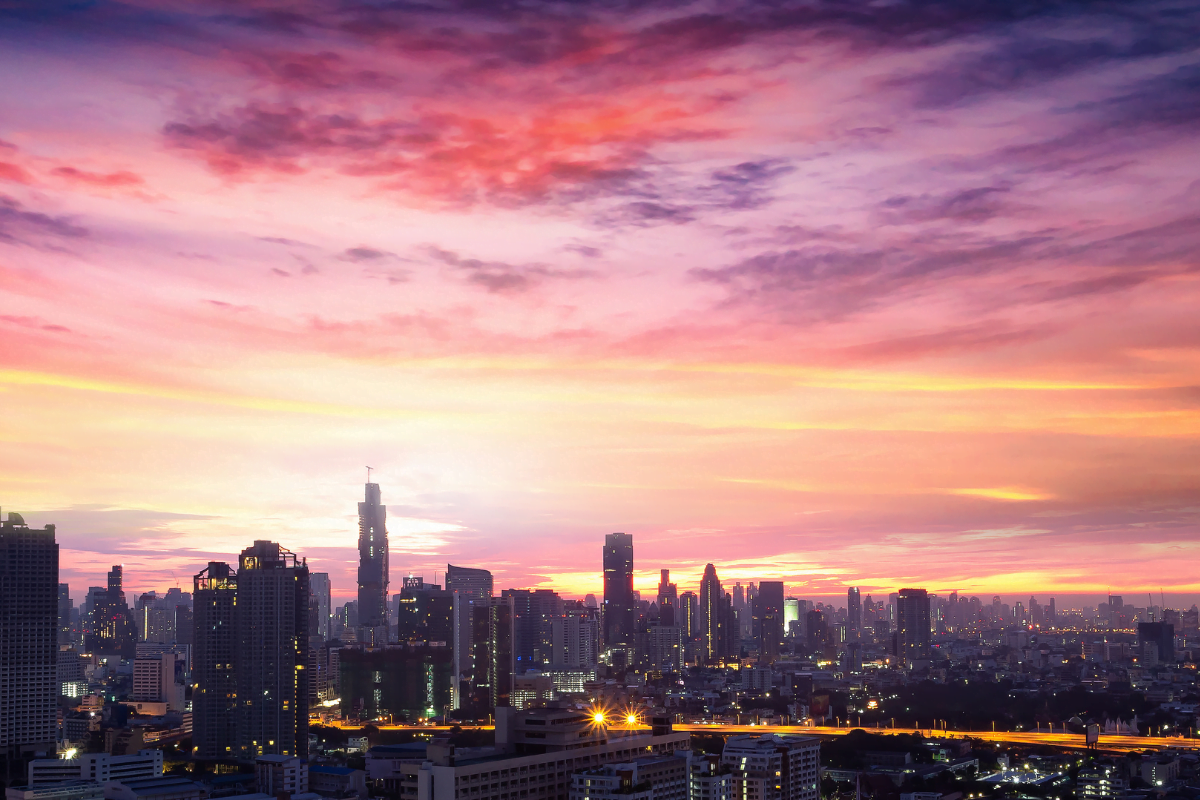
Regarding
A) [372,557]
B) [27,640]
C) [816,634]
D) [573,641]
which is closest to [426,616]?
[573,641]

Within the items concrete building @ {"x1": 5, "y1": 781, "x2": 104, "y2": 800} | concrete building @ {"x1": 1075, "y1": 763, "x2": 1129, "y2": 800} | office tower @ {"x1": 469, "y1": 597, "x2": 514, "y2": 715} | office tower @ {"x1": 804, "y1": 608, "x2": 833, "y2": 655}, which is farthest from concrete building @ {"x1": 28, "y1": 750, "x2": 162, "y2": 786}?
office tower @ {"x1": 804, "y1": 608, "x2": 833, "y2": 655}

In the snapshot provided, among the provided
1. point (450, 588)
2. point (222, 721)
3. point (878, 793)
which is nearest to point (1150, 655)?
point (450, 588)

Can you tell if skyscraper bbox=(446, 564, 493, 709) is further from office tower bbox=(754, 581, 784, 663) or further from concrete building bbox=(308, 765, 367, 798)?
office tower bbox=(754, 581, 784, 663)

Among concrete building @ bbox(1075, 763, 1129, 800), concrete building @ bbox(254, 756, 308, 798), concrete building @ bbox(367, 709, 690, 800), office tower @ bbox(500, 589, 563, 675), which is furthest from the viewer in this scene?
office tower @ bbox(500, 589, 563, 675)

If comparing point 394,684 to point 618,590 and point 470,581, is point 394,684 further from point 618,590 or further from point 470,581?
point 618,590

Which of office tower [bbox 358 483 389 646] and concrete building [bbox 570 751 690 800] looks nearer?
concrete building [bbox 570 751 690 800]

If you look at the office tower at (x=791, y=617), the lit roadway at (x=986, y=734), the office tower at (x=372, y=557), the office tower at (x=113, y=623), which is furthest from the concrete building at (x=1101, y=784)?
the office tower at (x=791, y=617)
